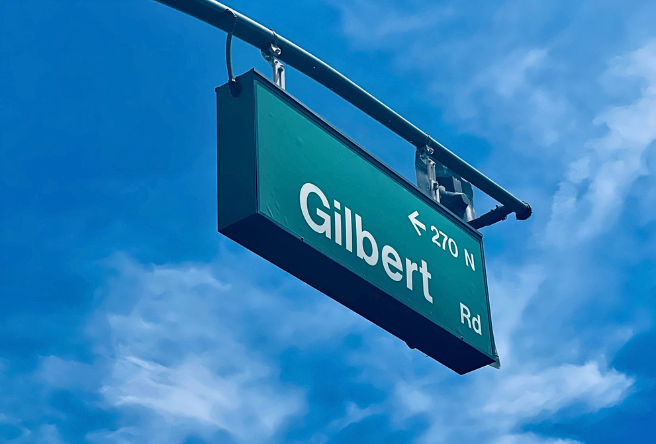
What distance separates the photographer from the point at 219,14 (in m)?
5.71

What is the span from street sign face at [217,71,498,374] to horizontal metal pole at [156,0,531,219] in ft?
1.93

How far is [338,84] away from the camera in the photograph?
6.78 meters

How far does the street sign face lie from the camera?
4934 mm

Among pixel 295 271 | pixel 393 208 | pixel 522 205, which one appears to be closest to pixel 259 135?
pixel 295 271

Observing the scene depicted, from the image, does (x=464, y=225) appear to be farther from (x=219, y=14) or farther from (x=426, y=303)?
(x=219, y=14)

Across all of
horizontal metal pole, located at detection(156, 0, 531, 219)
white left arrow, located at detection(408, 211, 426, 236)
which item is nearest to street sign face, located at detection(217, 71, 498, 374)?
white left arrow, located at detection(408, 211, 426, 236)

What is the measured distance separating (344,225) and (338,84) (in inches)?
67.0

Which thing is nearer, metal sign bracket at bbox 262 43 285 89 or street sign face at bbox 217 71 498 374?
street sign face at bbox 217 71 498 374

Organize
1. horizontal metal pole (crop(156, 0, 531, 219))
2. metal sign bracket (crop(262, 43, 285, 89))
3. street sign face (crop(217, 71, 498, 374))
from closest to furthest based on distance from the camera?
street sign face (crop(217, 71, 498, 374)) → horizontal metal pole (crop(156, 0, 531, 219)) → metal sign bracket (crop(262, 43, 285, 89))

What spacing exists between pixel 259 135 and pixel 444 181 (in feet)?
9.42

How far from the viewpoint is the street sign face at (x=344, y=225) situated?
4934mm

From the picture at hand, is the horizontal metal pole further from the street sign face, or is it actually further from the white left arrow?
the white left arrow

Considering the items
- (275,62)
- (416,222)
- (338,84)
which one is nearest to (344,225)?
(416,222)

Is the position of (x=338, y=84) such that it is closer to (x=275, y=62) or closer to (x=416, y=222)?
(x=275, y=62)
